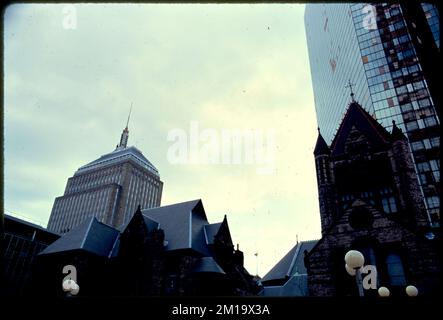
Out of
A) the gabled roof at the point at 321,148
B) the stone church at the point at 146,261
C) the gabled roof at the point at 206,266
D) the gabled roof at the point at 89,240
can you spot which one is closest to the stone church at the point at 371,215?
the gabled roof at the point at 321,148

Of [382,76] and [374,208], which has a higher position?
[382,76]

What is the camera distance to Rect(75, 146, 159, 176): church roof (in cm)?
14588

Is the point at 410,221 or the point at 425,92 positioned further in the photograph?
the point at 425,92

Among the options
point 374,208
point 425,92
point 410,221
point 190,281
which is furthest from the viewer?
point 425,92

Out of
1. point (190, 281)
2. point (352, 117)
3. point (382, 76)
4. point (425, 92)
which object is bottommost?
point (190, 281)

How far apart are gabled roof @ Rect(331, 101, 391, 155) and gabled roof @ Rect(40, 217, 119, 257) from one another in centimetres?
2826

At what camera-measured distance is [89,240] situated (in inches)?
1313

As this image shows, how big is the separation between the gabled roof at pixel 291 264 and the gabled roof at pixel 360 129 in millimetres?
13842

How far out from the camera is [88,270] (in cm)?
3120

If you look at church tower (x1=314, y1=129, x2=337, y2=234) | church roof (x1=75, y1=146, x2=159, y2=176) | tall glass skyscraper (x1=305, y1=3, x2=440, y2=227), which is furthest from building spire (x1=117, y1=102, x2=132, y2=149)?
church tower (x1=314, y1=129, x2=337, y2=234)
